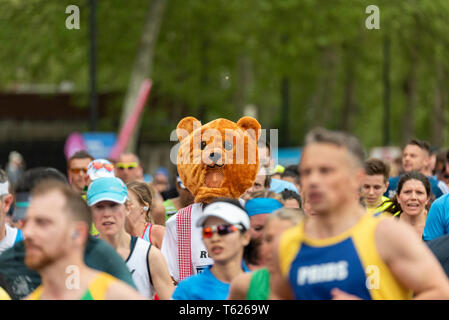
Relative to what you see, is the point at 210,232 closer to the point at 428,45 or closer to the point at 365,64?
the point at 428,45

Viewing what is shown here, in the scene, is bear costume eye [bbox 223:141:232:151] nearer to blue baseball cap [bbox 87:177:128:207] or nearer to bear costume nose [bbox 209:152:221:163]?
→ bear costume nose [bbox 209:152:221:163]

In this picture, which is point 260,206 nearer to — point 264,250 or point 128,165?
point 264,250

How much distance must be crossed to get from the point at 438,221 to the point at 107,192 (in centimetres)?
249

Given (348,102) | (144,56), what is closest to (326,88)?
(348,102)

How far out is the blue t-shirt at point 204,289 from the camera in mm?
5129

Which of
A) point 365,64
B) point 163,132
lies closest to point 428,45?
point 365,64

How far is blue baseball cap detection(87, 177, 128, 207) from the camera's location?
6.28 m

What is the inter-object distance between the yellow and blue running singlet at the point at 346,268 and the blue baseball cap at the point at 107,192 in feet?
8.19

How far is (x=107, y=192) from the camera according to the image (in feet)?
20.7

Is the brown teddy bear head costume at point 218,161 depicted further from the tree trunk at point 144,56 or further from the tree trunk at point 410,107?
the tree trunk at point 410,107

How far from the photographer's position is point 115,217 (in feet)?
20.5

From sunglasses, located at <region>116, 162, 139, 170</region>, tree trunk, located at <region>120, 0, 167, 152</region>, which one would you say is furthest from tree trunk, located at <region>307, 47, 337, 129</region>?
sunglasses, located at <region>116, 162, 139, 170</region>

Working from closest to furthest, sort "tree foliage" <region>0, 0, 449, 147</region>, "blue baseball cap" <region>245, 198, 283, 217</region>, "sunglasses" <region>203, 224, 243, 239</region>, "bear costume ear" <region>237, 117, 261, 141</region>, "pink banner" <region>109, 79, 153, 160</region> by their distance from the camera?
1. "sunglasses" <region>203, 224, 243, 239</region>
2. "blue baseball cap" <region>245, 198, 283, 217</region>
3. "bear costume ear" <region>237, 117, 261, 141</region>
4. "pink banner" <region>109, 79, 153, 160</region>
5. "tree foliage" <region>0, 0, 449, 147</region>

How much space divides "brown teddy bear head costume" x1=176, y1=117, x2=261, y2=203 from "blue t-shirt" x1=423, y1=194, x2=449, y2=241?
4.51ft
